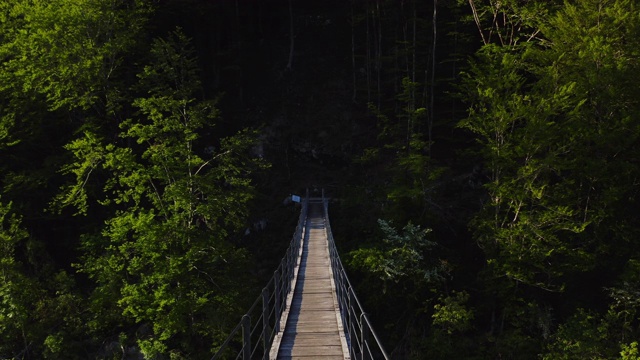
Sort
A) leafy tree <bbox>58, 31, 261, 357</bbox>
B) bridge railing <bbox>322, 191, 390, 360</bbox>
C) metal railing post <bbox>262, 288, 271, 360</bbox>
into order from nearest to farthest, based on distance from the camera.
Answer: bridge railing <bbox>322, 191, 390, 360</bbox> → metal railing post <bbox>262, 288, 271, 360</bbox> → leafy tree <bbox>58, 31, 261, 357</bbox>

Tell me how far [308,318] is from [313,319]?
0.11 m

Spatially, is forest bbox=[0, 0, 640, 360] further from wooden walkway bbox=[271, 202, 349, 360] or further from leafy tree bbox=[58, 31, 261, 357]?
wooden walkway bbox=[271, 202, 349, 360]

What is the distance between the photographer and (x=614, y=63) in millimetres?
11195


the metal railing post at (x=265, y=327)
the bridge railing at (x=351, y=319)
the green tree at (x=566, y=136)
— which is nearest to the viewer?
the bridge railing at (x=351, y=319)

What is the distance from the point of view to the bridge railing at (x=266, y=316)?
447 cm

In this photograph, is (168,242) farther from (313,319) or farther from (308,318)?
(313,319)

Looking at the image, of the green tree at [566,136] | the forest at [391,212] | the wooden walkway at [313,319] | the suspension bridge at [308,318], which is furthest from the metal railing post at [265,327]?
the green tree at [566,136]

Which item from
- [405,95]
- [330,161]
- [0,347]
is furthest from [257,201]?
[0,347]

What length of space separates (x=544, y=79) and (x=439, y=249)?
6895 millimetres

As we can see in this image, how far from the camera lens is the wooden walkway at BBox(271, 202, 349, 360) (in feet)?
19.2

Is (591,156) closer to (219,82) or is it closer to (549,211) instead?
(549,211)

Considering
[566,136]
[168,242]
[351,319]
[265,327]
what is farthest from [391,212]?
[265,327]

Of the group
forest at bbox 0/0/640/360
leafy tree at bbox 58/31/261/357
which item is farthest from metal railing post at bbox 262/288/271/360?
forest at bbox 0/0/640/360

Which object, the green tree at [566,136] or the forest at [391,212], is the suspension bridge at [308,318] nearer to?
the forest at [391,212]
